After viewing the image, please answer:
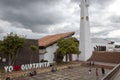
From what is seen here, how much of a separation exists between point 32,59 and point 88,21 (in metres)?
13.4

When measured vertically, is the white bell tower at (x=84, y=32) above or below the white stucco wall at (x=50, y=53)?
above

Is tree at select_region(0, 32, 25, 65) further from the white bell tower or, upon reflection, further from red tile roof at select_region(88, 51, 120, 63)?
red tile roof at select_region(88, 51, 120, 63)

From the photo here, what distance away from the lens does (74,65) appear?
2658 centimetres

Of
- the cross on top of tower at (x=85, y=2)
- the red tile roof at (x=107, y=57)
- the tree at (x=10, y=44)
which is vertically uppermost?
the cross on top of tower at (x=85, y=2)

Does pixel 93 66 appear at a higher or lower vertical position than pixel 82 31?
lower

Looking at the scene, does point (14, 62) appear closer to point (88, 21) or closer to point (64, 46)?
point (64, 46)

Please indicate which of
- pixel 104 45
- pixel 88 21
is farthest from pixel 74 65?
pixel 104 45

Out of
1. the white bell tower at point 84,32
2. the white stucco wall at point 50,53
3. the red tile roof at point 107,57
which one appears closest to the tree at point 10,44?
the white stucco wall at point 50,53

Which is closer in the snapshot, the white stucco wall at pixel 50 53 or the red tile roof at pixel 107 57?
the red tile roof at pixel 107 57

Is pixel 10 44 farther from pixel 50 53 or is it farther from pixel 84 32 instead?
pixel 84 32

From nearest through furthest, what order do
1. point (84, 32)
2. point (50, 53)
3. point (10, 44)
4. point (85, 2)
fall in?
point (10, 44) < point (50, 53) < point (84, 32) < point (85, 2)

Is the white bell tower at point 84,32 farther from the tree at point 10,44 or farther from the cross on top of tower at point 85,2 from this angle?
the tree at point 10,44

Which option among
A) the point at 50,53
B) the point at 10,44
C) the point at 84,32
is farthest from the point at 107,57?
the point at 10,44

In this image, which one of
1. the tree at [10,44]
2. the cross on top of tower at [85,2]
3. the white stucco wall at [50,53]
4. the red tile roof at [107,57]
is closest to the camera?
the tree at [10,44]
